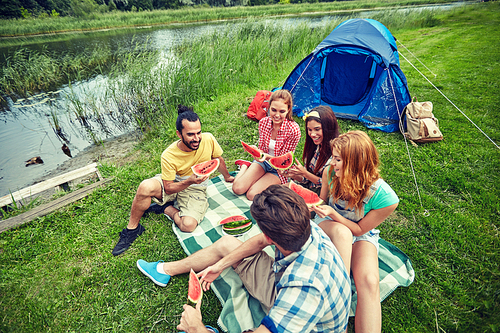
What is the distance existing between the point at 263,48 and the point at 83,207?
7807 millimetres

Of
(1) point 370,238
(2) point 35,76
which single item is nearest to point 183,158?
(1) point 370,238

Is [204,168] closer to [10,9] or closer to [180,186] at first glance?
[180,186]

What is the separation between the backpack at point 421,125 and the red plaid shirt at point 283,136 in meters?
2.68

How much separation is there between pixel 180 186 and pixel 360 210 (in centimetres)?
205

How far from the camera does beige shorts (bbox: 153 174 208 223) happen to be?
3.12 meters

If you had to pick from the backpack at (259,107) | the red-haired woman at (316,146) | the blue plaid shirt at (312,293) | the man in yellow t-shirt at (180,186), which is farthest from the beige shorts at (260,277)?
the backpack at (259,107)

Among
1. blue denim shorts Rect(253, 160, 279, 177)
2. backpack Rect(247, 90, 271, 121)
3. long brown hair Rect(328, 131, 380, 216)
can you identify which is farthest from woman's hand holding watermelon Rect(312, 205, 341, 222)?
backpack Rect(247, 90, 271, 121)

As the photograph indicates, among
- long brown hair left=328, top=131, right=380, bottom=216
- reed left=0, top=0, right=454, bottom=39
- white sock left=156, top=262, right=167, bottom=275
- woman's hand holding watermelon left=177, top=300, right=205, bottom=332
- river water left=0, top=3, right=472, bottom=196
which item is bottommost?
river water left=0, top=3, right=472, bottom=196

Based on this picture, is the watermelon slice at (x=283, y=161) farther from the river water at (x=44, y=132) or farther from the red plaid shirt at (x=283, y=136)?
the river water at (x=44, y=132)

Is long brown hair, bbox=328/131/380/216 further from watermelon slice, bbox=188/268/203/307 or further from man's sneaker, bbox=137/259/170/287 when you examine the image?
man's sneaker, bbox=137/259/170/287

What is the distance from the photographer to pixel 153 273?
2.53m

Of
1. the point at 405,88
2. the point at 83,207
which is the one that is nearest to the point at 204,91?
the point at 83,207

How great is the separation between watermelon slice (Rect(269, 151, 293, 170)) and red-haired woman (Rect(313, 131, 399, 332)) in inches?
36.1

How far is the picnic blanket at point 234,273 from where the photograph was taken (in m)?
2.06
